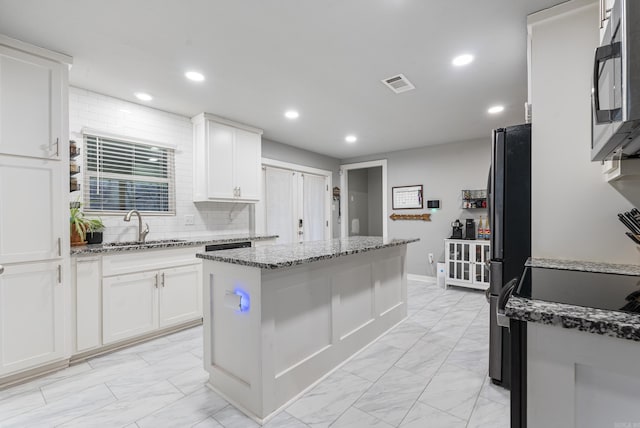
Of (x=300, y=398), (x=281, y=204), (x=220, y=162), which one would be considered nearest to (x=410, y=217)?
(x=281, y=204)

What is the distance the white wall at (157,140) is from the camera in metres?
2.96

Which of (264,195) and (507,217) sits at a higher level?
(264,195)

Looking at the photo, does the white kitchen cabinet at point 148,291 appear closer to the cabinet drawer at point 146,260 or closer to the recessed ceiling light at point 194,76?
the cabinet drawer at point 146,260

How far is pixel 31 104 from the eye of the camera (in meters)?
2.16

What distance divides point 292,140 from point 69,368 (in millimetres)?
3946

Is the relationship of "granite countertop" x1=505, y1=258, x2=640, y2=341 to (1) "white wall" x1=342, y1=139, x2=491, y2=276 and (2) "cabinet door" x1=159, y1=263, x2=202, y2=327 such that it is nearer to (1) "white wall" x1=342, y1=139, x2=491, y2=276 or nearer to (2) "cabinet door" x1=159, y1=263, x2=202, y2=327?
(2) "cabinet door" x1=159, y1=263, x2=202, y2=327

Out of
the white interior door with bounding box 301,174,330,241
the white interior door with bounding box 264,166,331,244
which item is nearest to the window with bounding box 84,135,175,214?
the white interior door with bounding box 264,166,331,244

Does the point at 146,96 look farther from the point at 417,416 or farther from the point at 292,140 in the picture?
the point at 417,416

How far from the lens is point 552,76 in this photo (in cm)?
180

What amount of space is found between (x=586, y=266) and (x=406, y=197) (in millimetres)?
4092

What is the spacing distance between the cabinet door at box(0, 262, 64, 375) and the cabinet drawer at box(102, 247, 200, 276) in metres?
0.35

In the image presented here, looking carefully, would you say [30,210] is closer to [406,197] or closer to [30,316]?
[30,316]

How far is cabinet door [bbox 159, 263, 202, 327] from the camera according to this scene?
2904 millimetres

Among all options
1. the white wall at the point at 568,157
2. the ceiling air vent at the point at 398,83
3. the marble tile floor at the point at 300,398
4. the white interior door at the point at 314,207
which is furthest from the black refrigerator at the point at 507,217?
the white interior door at the point at 314,207
